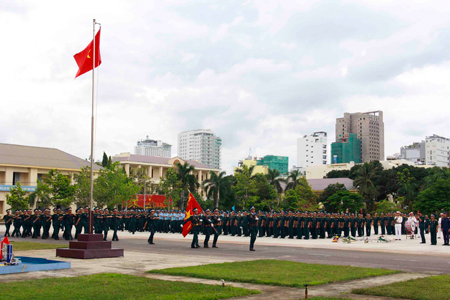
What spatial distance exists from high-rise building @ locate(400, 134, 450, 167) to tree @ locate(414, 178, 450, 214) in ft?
338

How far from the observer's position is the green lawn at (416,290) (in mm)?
8508

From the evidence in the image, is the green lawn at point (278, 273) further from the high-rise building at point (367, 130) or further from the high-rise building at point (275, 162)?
the high-rise building at point (275, 162)

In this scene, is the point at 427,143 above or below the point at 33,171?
above

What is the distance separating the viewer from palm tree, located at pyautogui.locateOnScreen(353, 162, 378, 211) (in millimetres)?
79500

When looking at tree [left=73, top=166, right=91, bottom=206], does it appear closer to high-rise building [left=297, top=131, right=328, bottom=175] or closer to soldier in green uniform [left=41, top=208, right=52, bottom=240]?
soldier in green uniform [left=41, top=208, right=52, bottom=240]

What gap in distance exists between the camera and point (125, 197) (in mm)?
55125

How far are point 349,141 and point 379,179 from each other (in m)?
76.2

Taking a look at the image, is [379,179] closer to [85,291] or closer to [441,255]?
[441,255]

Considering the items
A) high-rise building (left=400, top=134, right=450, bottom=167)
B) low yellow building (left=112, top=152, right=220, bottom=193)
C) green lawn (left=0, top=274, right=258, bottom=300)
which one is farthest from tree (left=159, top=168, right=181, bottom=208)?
high-rise building (left=400, top=134, right=450, bottom=167)

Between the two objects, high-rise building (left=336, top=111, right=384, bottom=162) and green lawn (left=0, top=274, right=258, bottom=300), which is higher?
high-rise building (left=336, top=111, right=384, bottom=162)

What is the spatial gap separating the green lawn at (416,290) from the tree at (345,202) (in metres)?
52.1

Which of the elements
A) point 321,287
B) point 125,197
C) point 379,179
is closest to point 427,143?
point 379,179

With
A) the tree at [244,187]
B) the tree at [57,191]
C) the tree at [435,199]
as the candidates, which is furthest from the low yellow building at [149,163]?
the tree at [435,199]

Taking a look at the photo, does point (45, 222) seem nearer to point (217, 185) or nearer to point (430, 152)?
point (217, 185)
